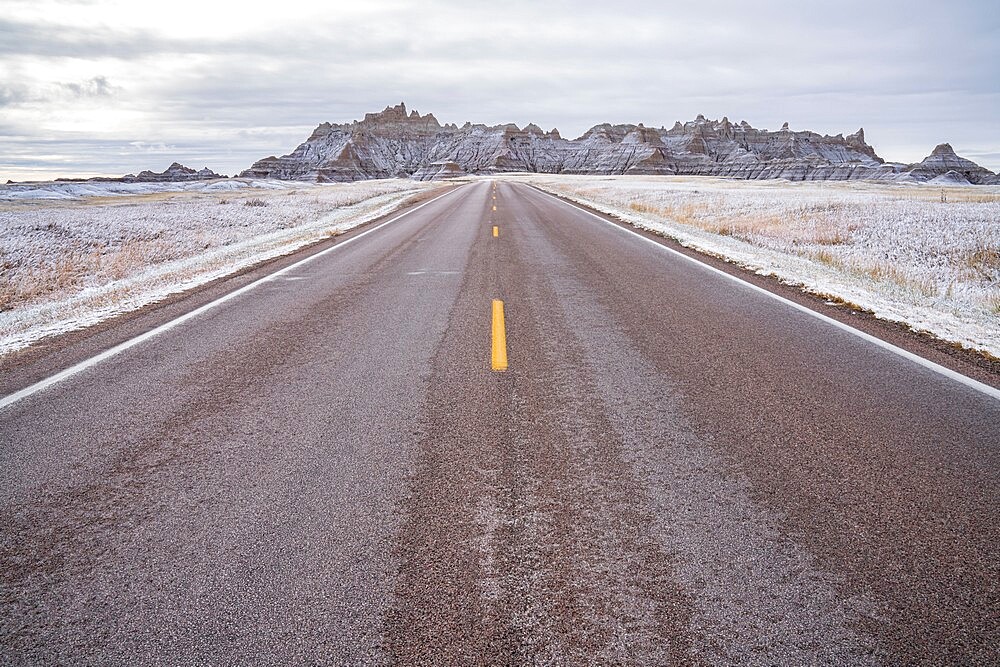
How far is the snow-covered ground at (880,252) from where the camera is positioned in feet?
25.8

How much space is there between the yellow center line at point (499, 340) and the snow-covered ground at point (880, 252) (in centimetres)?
455

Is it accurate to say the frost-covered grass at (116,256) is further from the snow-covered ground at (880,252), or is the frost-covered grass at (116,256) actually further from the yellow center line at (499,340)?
the snow-covered ground at (880,252)

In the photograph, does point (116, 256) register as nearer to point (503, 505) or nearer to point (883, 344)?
point (503, 505)

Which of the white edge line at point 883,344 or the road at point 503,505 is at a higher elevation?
the white edge line at point 883,344

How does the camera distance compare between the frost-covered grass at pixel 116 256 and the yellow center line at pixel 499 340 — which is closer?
the yellow center line at pixel 499 340

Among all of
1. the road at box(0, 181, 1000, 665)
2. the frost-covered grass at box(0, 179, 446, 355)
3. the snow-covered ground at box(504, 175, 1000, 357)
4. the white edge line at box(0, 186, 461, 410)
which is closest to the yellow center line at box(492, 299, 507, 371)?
the road at box(0, 181, 1000, 665)

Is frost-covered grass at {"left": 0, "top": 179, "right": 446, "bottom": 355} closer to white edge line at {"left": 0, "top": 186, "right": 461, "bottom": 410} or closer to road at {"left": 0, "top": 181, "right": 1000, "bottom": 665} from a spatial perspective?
white edge line at {"left": 0, "top": 186, "right": 461, "bottom": 410}

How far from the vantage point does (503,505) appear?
3.22m

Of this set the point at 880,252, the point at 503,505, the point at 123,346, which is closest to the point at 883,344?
the point at 503,505

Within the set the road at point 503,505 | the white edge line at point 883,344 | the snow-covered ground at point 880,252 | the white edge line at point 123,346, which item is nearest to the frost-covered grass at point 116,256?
the white edge line at point 123,346

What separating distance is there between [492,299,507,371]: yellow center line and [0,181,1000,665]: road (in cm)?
18

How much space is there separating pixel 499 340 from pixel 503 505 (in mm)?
3175

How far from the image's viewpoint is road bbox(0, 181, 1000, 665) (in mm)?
2354

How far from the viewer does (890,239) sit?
15766mm
